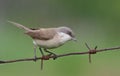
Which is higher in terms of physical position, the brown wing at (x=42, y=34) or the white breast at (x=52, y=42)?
the brown wing at (x=42, y=34)

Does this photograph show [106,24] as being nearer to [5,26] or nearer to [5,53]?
[5,26]

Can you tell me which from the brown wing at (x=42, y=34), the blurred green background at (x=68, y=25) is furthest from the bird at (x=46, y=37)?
the blurred green background at (x=68, y=25)

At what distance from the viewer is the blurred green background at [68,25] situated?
419 inches

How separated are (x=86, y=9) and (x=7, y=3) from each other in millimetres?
2180

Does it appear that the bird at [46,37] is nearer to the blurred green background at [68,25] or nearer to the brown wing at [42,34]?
the brown wing at [42,34]

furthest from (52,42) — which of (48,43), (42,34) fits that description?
(42,34)

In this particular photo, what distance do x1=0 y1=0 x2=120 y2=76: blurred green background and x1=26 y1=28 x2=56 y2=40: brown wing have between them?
3.13 meters

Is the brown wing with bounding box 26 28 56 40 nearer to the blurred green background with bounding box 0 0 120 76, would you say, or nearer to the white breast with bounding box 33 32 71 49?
the white breast with bounding box 33 32 71 49

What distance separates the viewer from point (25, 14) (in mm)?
16891

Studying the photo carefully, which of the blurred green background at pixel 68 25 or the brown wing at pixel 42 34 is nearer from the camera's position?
the brown wing at pixel 42 34

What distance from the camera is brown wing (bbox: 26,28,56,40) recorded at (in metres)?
6.74

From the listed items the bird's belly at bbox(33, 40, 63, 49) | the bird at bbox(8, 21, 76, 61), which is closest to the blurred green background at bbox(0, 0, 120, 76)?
the bird at bbox(8, 21, 76, 61)

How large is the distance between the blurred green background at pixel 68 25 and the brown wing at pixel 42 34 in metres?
3.13

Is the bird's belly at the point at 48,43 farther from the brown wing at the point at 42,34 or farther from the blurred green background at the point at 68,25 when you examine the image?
the blurred green background at the point at 68,25
